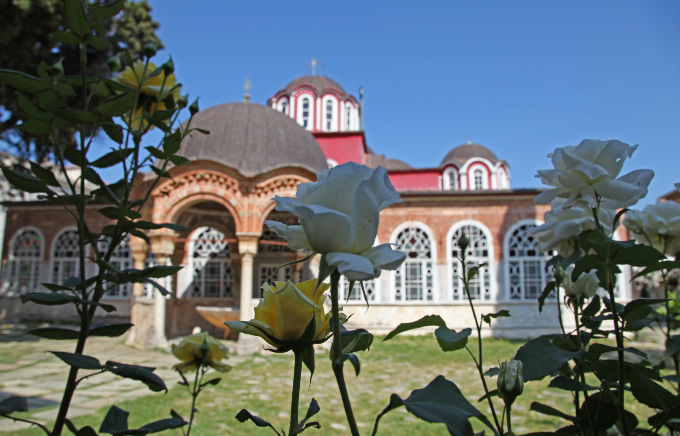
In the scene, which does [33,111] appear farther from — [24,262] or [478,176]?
[478,176]

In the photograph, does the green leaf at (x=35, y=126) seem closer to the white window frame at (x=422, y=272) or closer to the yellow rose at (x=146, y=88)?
the yellow rose at (x=146, y=88)

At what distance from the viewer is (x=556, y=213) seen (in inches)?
47.9

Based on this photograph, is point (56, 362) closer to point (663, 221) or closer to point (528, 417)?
point (528, 417)

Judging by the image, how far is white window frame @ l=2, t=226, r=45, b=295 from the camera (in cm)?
1502

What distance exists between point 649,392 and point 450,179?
23.9 m

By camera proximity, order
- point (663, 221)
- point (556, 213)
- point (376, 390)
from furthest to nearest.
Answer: point (376, 390) < point (663, 221) < point (556, 213)

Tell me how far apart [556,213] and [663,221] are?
40cm

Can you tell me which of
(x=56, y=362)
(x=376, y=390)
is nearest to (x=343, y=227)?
(x=376, y=390)

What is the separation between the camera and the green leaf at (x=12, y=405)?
109cm

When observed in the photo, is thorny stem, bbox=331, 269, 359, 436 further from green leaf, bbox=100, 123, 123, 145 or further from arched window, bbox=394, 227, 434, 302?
arched window, bbox=394, 227, 434, 302

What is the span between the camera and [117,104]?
4.30ft

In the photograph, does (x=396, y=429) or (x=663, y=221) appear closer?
(x=663, y=221)

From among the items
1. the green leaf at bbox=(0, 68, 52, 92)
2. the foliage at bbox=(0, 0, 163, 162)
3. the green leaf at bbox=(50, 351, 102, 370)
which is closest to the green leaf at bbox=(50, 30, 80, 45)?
the green leaf at bbox=(0, 68, 52, 92)

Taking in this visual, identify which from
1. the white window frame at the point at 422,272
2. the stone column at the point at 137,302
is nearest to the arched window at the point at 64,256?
the stone column at the point at 137,302
